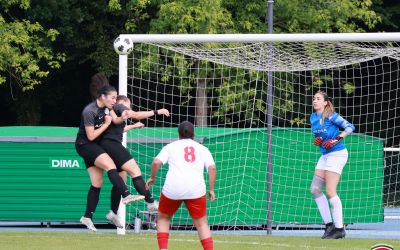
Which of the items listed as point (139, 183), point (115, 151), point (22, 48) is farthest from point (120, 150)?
point (22, 48)

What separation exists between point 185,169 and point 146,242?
2.94 metres

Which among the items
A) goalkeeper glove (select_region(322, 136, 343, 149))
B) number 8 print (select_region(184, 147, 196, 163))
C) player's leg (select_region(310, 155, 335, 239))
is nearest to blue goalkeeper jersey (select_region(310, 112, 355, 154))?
goalkeeper glove (select_region(322, 136, 343, 149))

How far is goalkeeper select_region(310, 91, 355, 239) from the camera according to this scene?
15.7 m

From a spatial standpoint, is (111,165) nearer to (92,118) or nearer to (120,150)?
(120,150)

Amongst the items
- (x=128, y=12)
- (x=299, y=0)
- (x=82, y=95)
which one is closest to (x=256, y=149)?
(x=299, y=0)

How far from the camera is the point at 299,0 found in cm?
3148

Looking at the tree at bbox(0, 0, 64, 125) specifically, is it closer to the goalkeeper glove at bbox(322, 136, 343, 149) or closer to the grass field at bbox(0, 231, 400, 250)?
the grass field at bbox(0, 231, 400, 250)

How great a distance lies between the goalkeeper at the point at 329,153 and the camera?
15.7m

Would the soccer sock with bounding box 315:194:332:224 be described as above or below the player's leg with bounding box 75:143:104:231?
below

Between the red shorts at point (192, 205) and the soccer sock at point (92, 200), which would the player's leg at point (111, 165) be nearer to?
the soccer sock at point (92, 200)

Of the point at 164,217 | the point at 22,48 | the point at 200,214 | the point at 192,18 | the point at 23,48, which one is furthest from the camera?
the point at 22,48

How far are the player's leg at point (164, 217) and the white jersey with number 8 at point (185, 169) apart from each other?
0.13 metres

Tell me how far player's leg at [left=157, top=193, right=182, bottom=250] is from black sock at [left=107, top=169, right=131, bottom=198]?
8.27 feet

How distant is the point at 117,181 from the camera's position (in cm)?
1498
